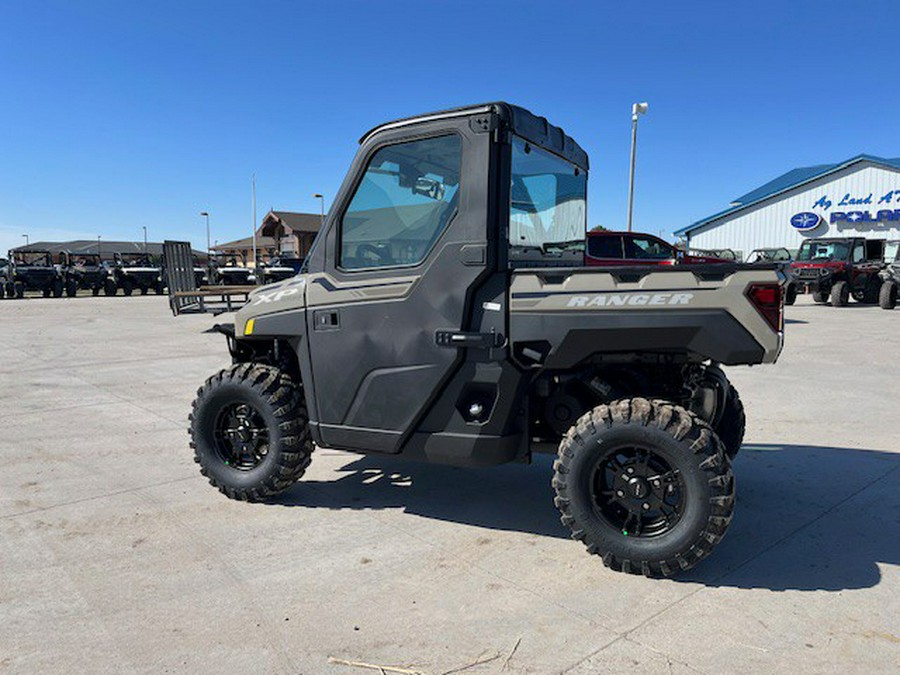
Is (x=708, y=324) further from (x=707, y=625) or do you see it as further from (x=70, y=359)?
(x=70, y=359)

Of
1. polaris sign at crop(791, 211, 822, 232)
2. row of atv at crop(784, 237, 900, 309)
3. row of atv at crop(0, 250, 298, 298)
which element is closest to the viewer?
row of atv at crop(784, 237, 900, 309)

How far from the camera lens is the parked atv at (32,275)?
29.0m

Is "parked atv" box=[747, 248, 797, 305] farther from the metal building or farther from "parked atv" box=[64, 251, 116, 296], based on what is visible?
"parked atv" box=[64, 251, 116, 296]

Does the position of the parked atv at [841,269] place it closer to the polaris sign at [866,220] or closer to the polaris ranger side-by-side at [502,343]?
the polaris sign at [866,220]

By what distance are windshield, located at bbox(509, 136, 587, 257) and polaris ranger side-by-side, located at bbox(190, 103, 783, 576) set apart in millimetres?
20

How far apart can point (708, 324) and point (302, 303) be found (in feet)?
7.50

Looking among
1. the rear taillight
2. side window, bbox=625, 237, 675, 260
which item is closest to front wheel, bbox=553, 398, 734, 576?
the rear taillight

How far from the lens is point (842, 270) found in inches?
822

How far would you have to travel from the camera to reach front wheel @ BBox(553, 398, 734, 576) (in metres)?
2.98

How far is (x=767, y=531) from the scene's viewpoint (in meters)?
3.67

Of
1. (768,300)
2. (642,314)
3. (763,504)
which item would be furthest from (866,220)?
(642,314)

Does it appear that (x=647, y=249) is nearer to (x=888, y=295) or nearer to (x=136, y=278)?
(x=888, y=295)

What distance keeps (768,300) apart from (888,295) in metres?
19.9

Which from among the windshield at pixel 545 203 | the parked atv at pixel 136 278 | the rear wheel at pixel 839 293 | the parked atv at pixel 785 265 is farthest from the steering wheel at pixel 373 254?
the parked atv at pixel 136 278
